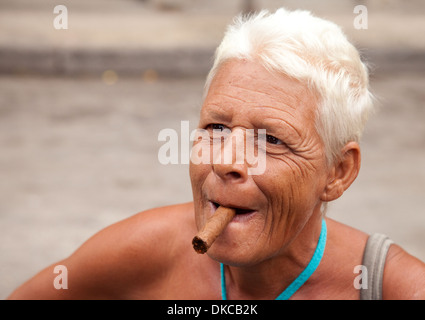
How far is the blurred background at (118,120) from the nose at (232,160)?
7.62 ft

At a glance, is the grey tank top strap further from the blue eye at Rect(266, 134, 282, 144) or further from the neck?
the blue eye at Rect(266, 134, 282, 144)

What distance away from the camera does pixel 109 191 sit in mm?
5477

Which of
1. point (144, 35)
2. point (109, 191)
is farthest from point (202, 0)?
point (109, 191)

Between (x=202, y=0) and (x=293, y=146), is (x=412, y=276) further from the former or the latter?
(x=202, y=0)

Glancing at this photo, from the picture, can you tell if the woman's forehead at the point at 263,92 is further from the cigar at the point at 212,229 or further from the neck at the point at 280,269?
the neck at the point at 280,269

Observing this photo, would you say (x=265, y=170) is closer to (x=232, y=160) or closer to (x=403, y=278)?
(x=232, y=160)

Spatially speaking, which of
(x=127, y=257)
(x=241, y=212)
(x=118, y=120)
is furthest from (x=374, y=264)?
(x=118, y=120)

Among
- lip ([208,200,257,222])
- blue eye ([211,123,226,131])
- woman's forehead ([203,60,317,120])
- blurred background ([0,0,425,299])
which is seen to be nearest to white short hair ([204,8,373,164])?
woman's forehead ([203,60,317,120])

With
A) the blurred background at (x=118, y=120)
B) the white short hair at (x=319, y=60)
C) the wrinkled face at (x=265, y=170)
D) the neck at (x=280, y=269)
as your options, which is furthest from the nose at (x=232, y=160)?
the blurred background at (x=118, y=120)

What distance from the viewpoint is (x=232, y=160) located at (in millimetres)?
1763

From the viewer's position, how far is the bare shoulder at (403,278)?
6.43ft

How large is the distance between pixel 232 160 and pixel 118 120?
5329 mm
